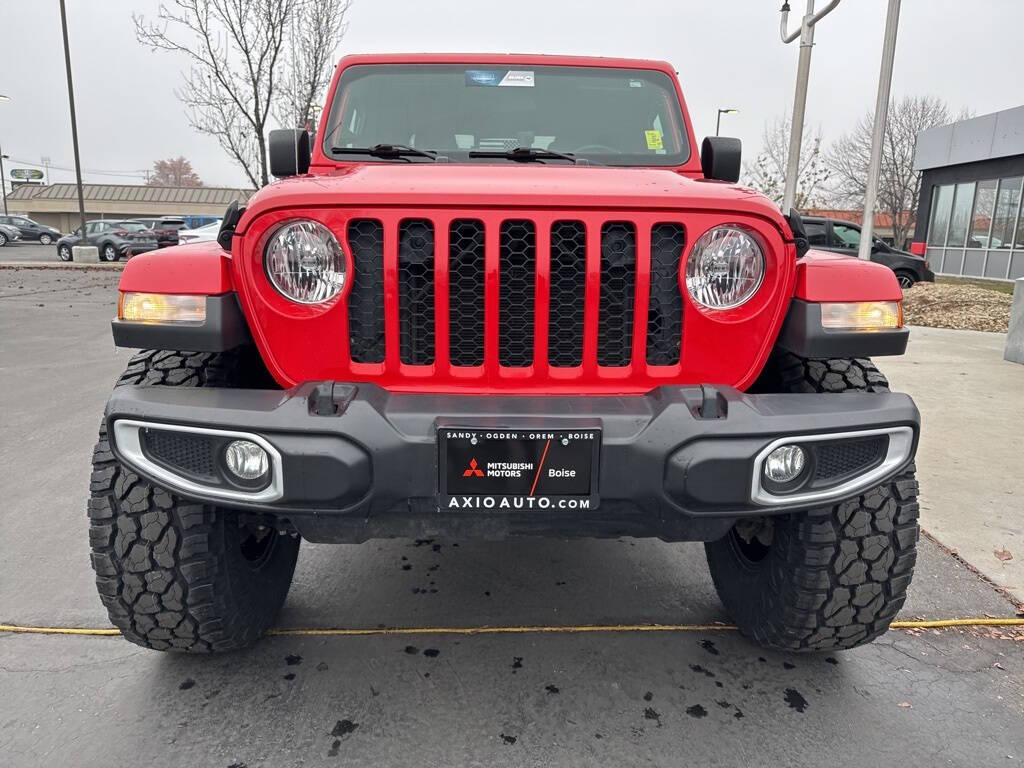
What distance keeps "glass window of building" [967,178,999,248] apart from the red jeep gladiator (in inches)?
919

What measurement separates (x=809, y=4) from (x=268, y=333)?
46.2ft

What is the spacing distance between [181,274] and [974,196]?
25.7 m

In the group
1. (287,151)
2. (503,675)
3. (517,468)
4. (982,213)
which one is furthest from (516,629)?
(982,213)

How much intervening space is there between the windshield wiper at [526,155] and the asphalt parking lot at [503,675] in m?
1.59

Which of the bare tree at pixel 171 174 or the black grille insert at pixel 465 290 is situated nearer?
the black grille insert at pixel 465 290

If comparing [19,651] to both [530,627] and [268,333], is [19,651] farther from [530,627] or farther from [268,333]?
[530,627]

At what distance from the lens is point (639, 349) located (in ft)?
6.22

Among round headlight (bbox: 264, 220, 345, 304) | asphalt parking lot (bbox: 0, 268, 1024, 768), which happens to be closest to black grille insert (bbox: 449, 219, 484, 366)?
round headlight (bbox: 264, 220, 345, 304)

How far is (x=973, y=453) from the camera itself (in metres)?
Result: 4.39

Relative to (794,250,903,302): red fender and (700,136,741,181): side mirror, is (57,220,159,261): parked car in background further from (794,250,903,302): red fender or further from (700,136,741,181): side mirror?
(794,250,903,302): red fender

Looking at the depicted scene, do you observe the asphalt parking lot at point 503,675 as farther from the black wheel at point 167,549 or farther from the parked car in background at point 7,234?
the parked car in background at point 7,234

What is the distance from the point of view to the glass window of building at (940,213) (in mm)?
23422

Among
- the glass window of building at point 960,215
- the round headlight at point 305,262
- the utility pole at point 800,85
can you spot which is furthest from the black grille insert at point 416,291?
the glass window of building at point 960,215

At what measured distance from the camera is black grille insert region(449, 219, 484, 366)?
1.85 metres
